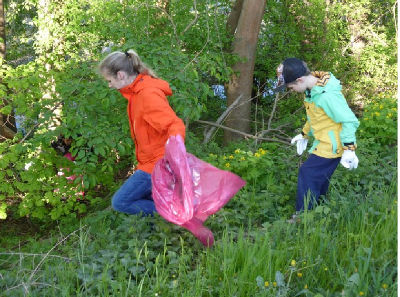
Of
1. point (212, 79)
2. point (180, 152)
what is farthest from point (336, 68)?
point (180, 152)

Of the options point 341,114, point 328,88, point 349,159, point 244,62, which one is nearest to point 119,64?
point 328,88

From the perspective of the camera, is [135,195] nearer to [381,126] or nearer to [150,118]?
[150,118]

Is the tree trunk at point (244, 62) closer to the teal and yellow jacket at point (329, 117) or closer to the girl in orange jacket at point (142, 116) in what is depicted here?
the teal and yellow jacket at point (329, 117)

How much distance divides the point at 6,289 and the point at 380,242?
223cm

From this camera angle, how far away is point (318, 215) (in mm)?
3031

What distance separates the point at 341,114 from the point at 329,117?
16 centimetres

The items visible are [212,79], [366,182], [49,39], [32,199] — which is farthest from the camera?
[212,79]

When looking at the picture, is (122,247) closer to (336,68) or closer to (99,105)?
(99,105)

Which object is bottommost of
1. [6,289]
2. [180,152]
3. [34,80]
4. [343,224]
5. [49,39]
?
[6,289]

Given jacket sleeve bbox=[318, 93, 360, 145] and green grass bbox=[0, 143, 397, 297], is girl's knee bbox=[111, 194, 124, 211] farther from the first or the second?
jacket sleeve bbox=[318, 93, 360, 145]

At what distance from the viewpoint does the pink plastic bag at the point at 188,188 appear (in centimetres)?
274

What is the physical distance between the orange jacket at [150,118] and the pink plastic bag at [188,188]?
146mm

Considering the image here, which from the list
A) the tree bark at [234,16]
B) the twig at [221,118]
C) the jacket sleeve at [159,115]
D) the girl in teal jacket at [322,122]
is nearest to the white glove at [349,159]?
the girl in teal jacket at [322,122]

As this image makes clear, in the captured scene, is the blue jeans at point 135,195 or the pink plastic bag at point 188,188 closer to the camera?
the pink plastic bag at point 188,188
